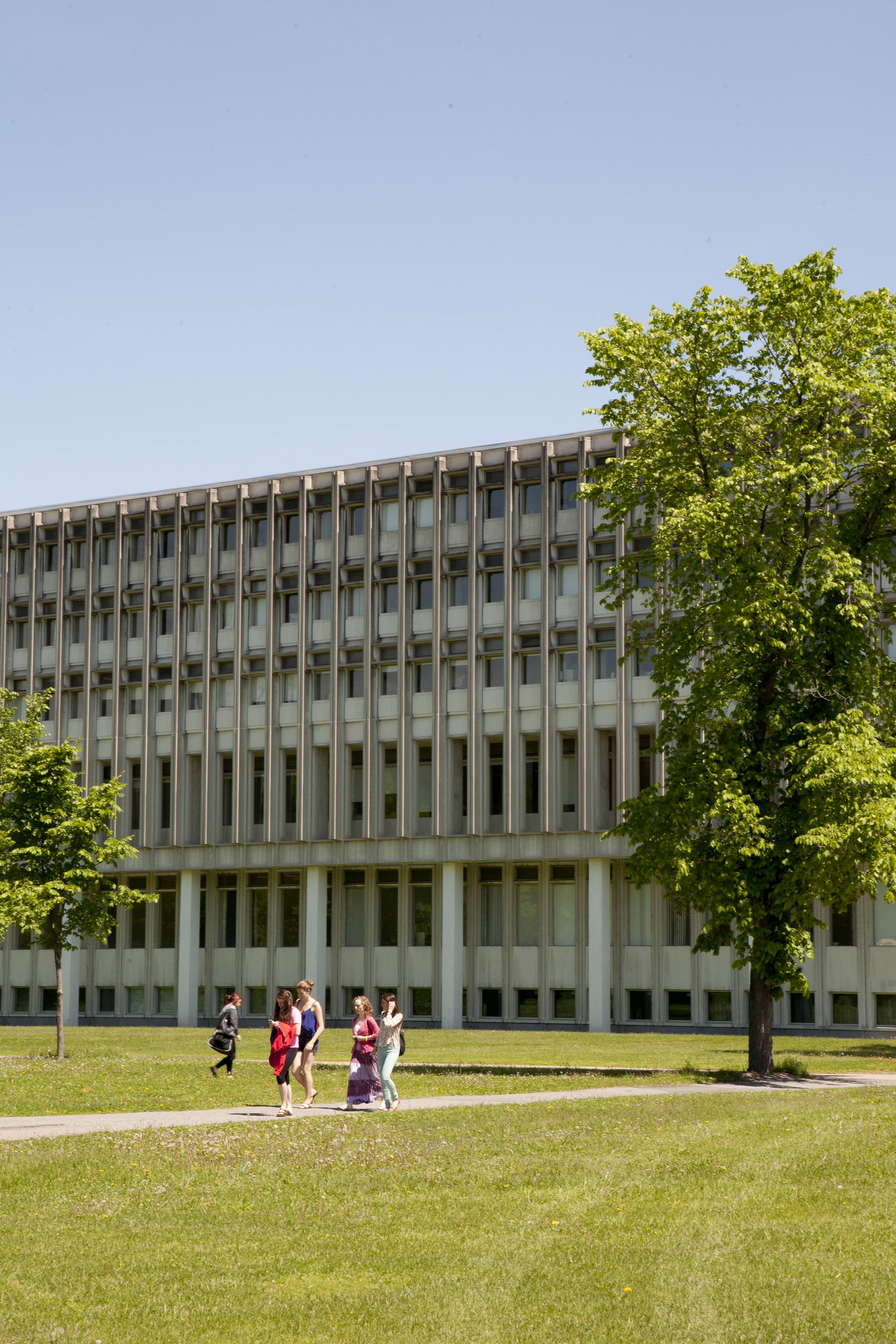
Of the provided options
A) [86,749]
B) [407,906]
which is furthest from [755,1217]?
[86,749]

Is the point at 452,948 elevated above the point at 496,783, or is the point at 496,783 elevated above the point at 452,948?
the point at 496,783

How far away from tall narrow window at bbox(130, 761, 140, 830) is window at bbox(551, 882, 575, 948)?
53.5 ft

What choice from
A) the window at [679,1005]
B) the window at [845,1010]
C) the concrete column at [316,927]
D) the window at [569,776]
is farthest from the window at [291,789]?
the window at [845,1010]

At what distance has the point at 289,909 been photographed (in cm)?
A: 5738

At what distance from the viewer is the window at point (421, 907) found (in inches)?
2172

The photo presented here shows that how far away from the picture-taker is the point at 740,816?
26.8 meters

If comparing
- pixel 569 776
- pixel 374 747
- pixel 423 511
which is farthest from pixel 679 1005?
pixel 423 511

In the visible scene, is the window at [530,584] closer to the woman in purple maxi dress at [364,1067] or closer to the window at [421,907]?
the window at [421,907]

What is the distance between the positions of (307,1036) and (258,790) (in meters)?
34.7

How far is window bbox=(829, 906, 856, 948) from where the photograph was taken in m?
49.0

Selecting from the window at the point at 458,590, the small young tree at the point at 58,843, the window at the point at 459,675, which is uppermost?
the window at the point at 458,590

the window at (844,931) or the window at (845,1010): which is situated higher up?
the window at (844,931)

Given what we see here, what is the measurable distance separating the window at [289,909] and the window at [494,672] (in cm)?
1098

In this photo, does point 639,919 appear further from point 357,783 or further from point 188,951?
point 188,951
